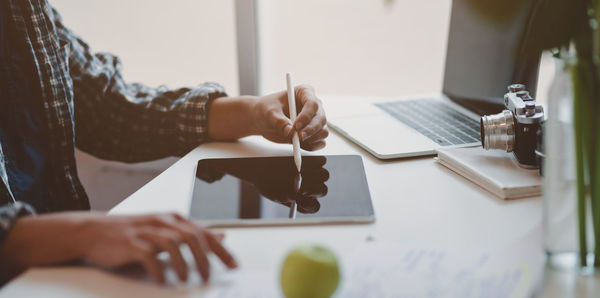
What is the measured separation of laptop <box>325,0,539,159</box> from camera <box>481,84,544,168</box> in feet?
0.35

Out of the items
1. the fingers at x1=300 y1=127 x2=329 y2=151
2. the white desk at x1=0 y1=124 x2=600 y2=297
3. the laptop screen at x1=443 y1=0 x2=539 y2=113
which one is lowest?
the white desk at x1=0 y1=124 x2=600 y2=297

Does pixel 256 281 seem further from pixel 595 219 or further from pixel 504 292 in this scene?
pixel 595 219

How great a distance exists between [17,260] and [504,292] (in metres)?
0.53

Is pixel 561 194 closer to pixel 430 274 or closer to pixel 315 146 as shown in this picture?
Answer: pixel 430 274

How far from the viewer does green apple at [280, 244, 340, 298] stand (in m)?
0.51

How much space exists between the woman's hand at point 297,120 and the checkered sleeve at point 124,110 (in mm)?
136

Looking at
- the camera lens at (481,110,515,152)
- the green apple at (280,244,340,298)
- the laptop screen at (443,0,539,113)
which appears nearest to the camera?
the green apple at (280,244,340,298)

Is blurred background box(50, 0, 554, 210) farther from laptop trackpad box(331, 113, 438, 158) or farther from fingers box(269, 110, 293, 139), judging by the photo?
fingers box(269, 110, 293, 139)

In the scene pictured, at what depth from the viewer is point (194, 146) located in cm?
106

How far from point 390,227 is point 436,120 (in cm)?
49

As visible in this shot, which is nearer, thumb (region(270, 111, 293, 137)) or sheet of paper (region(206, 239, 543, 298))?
sheet of paper (region(206, 239, 543, 298))

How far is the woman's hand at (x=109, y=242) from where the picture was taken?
22.1 inches

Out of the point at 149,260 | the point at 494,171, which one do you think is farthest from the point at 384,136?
the point at 149,260

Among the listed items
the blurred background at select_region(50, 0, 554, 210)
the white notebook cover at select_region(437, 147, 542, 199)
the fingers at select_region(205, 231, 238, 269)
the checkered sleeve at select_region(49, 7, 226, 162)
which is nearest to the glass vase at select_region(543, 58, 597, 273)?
the white notebook cover at select_region(437, 147, 542, 199)
